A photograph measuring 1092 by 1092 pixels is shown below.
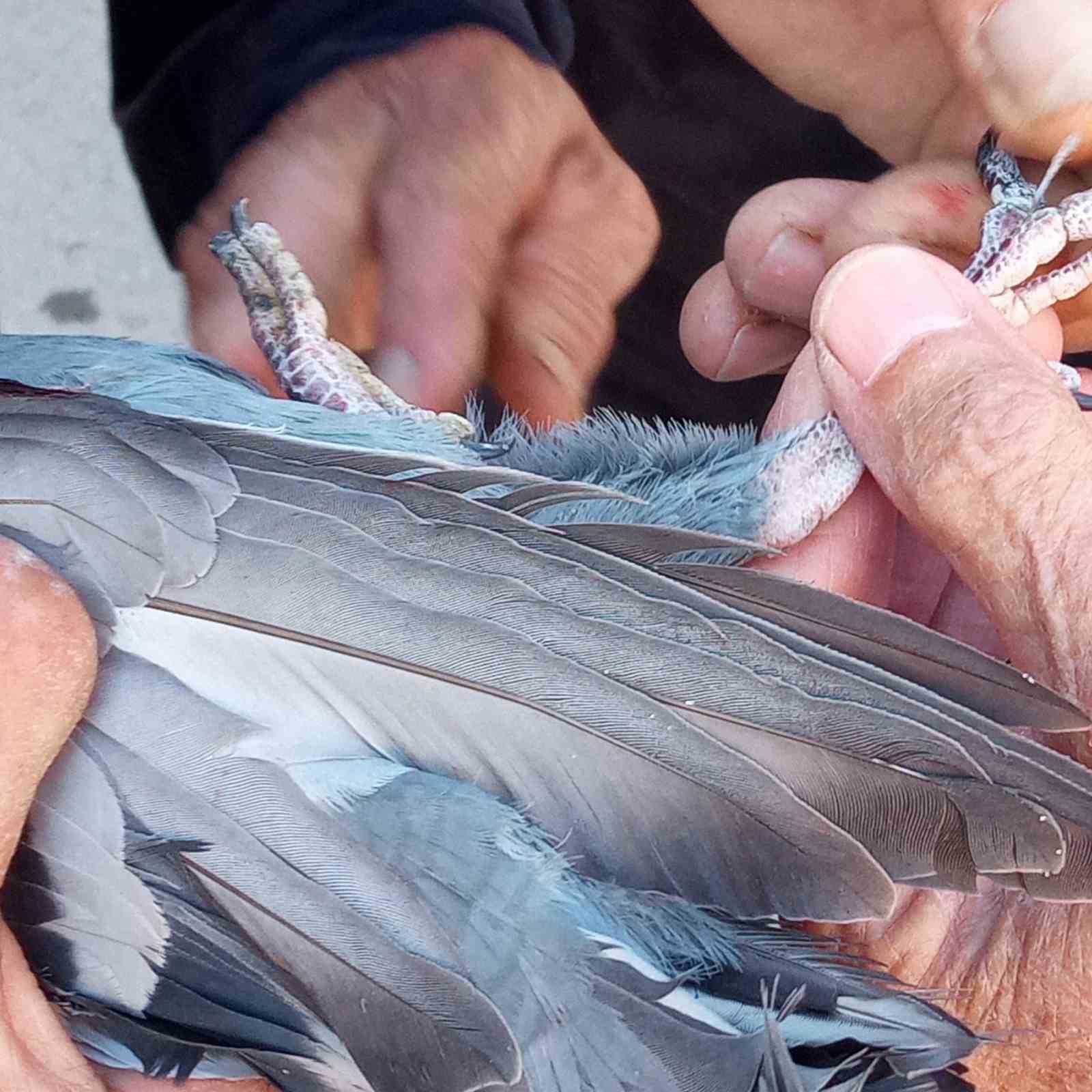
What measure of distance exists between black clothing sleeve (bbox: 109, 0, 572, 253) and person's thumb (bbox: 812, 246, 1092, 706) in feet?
3.54

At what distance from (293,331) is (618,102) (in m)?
0.95

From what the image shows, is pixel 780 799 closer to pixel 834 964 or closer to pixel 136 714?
pixel 834 964

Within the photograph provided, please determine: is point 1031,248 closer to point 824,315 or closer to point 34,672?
point 824,315

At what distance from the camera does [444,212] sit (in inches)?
72.4

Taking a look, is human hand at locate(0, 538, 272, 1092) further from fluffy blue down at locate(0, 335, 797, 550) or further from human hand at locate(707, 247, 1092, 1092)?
human hand at locate(707, 247, 1092, 1092)

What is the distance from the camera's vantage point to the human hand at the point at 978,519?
36.3 inches

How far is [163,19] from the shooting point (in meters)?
1.99

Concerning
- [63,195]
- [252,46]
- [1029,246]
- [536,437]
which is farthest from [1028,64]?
[63,195]

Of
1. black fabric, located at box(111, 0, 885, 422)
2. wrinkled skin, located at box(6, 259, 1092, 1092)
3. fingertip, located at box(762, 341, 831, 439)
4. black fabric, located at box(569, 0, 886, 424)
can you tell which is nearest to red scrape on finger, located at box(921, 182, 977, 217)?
fingertip, located at box(762, 341, 831, 439)

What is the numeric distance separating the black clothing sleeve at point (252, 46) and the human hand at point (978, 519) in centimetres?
103

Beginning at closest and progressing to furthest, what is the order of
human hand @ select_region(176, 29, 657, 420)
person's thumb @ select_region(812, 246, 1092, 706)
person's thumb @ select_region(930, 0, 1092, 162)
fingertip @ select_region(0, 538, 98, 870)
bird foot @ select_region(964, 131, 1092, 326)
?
fingertip @ select_region(0, 538, 98, 870) < person's thumb @ select_region(812, 246, 1092, 706) < person's thumb @ select_region(930, 0, 1092, 162) < bird foot @ select_region(964, 131, 1092, 326) < human hand @ select_region(176, 29, 657, 420)

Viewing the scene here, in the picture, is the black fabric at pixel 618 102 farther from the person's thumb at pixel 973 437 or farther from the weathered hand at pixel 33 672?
the weathered hand at pixel 33 672

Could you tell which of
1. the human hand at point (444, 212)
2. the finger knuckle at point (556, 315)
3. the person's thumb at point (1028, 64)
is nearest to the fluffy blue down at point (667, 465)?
the person's thumb at point (1028, 64)

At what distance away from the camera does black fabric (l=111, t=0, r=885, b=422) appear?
189 cm
